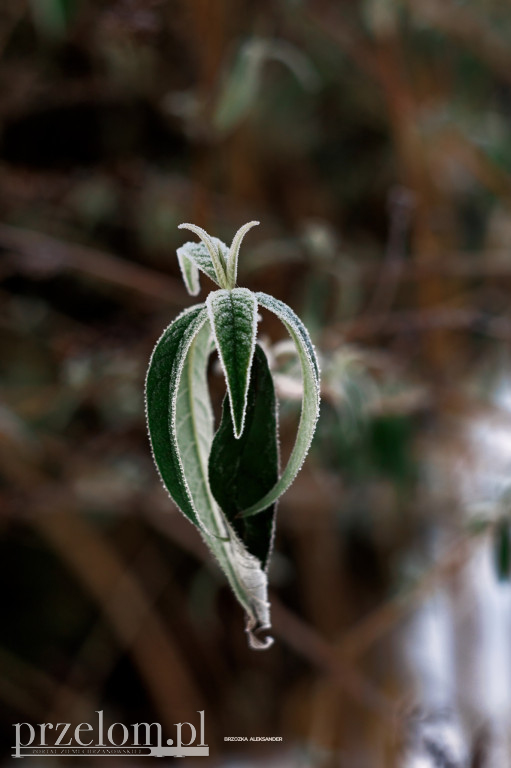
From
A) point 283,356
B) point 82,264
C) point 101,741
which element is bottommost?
point 101,741

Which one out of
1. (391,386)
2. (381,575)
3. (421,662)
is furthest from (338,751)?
(391,386)

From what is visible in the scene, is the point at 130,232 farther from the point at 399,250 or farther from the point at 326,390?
the point at 326,390

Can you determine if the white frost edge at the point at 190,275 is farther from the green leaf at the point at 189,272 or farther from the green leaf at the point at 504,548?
the green leaf at the point at 504,548

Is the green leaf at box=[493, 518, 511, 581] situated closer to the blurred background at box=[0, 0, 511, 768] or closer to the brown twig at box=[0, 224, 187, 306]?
the blurred background at box=[0, 0, 511, 768]

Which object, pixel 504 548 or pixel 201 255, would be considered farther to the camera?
pixel 504 548

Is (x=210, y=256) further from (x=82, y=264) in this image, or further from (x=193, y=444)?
(x=82, y=264)

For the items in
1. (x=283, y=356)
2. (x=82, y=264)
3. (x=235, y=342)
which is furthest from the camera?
(x=82, y=264)

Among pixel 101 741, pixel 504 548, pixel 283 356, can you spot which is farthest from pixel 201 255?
pixel 101 741
